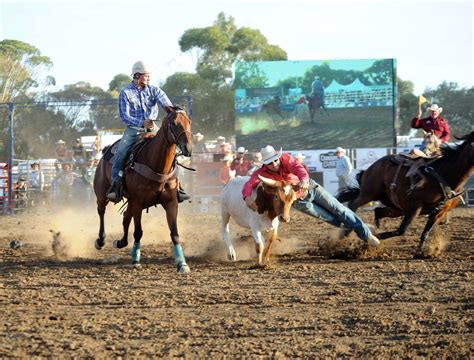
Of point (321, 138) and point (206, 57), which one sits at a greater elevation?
point (206, 57)

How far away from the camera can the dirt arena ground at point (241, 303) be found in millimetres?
4938

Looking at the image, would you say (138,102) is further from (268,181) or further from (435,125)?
(435,125)

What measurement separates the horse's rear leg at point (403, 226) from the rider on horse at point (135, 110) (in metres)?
2.51

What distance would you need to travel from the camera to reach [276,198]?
8320 millimetres

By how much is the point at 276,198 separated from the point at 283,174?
42 cm

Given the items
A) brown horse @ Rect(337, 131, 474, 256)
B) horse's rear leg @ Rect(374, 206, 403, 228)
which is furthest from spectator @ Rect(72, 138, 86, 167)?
brown horse @ Rect(337, 131, 474, 256)

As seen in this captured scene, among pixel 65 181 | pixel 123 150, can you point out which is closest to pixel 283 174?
pixel 123 150

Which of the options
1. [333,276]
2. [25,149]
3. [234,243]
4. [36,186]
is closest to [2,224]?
[36,186]

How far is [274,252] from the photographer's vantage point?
396 inches

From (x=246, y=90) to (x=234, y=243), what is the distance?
18.2 metres

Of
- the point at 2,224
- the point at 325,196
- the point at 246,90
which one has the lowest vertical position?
the point at 2,224

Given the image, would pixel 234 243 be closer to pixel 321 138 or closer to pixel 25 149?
pixel 321 138

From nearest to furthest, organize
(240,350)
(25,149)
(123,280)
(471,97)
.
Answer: (240,350) → (123,280) → (25,149) → (471,97)

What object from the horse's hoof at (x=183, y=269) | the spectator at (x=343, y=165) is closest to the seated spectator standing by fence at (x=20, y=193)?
the spectator at (x=343, y=165)
